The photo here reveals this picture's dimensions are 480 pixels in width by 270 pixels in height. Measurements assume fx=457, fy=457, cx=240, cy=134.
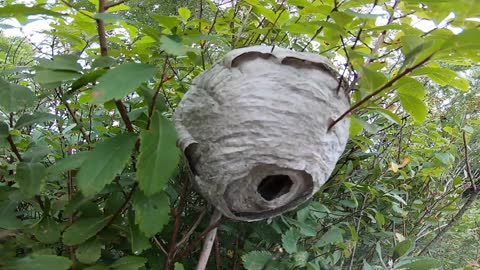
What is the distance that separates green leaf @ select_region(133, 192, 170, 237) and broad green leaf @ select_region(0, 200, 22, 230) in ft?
0.75

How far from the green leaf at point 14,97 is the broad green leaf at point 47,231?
21 cm

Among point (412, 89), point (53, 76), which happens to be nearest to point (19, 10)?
point (53, 76)

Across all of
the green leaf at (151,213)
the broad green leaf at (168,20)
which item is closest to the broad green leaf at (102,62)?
the broad green leaf at (168,20)

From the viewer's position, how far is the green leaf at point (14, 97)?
72cm

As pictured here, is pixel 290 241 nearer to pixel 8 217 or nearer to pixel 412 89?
pixel 412 89

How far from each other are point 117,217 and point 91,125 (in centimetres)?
36

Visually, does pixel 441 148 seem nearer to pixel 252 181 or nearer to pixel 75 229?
pixel 252 181

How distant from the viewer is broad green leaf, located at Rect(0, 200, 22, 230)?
0.76 meters

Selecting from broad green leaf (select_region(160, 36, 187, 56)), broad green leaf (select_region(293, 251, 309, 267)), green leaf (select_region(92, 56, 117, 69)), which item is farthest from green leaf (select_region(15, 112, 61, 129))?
broad green leaf (select_region(293, 251, 309, 267))

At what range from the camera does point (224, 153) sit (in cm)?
77

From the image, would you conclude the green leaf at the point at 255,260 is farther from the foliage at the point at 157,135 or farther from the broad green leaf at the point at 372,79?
the broad green leaf at the point at 372,79

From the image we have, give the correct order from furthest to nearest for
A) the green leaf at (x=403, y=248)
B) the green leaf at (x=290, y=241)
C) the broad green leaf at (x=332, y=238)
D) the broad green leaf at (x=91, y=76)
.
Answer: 1. the green leaf at (x=403, y=248)
2. the broad green leaf at (x=332, y=238)
3. the green leaf at (x=290, y=241)
4. the broad green leaf at (x=91, y=76)

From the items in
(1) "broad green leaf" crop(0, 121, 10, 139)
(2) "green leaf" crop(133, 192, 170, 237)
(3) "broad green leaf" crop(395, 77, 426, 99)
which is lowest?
(2) "green leaf" crop(133, 192, 170, 237)

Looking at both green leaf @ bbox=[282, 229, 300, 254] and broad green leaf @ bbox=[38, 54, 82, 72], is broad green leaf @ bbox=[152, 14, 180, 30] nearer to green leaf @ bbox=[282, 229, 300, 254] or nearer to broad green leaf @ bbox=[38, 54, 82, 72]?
broad green leaf @ bbox=[38, 54, 82, 72]
